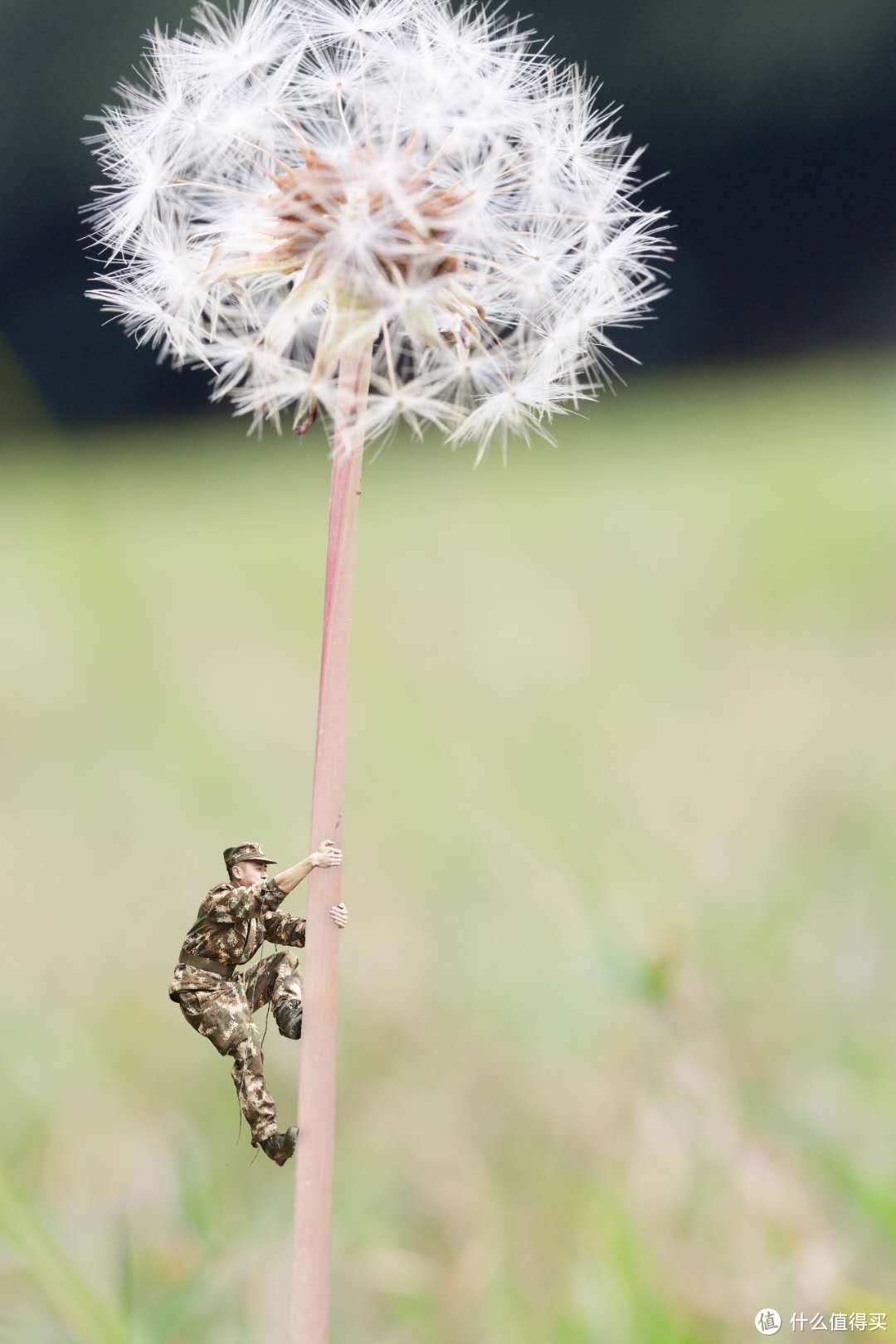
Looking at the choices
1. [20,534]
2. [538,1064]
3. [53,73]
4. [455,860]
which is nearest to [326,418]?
[538,1064]

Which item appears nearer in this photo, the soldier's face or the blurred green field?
the soldier's face

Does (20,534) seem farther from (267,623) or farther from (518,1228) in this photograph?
(518,1228)

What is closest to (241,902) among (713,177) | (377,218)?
(377,218)

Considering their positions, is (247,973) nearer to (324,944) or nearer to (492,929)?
(324,944)

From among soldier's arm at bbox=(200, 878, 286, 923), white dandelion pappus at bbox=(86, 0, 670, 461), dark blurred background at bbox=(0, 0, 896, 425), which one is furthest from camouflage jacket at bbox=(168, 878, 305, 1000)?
dark blurred background at bbox=(0, 0, 896, 425)

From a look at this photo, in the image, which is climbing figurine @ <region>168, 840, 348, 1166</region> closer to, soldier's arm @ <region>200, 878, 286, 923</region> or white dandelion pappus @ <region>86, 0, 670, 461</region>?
soldier's arm @ <region>200, 878, 286, 923</region>
